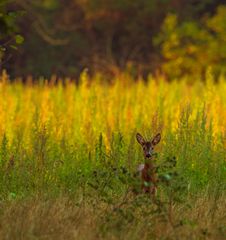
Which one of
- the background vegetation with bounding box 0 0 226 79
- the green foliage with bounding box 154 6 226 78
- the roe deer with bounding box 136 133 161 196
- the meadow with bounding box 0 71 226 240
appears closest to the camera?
the meadow with bounding box 0 71 226 240

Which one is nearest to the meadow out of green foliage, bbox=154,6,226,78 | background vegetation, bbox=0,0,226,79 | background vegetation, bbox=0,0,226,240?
background vegetation, bbox=0,0,226,240

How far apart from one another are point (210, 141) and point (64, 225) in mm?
2991

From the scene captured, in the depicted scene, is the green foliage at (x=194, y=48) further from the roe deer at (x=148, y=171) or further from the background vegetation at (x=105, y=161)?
the roe deer at (x=148, y=171)

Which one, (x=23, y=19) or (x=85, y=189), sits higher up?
(x=23, y=19)

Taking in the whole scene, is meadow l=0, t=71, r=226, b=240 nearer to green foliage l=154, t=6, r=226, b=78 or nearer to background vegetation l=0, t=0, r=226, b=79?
green foliage l=154, t=6, r=226, b=78

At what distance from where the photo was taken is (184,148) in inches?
332

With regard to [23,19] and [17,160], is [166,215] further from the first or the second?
[23,19]

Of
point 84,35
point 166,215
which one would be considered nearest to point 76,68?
point 84,35

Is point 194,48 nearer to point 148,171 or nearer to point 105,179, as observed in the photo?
point 105,179

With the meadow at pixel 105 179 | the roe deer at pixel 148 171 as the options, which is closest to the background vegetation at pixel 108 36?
the meadow at pixel 105 179

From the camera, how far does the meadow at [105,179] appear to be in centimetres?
624

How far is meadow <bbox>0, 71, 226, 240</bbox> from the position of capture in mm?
6238

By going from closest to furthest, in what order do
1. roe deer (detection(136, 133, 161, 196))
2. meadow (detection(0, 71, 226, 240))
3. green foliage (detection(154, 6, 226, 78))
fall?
meadow (detection(0, 71, 226, 240)) → roe deer (detection(136, 133, 161, 196)) → green foliage (detection(154, 6, 226, 78))

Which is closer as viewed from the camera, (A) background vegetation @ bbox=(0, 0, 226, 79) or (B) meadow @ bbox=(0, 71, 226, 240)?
(B) meadow @ bbox=(0, 71, 226, 240)
